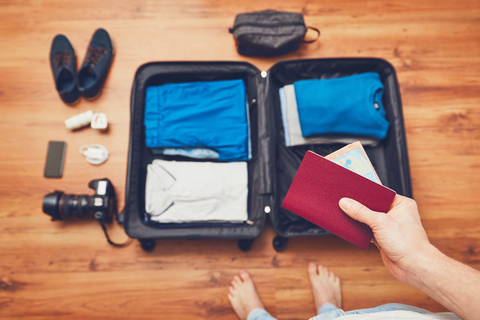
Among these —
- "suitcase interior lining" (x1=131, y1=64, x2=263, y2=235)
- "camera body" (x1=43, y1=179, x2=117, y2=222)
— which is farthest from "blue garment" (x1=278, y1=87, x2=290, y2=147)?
"camera body" (x1=43, y1=179, x2=117, y2=222)

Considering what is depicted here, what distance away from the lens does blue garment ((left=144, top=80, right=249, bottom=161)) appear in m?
0.91

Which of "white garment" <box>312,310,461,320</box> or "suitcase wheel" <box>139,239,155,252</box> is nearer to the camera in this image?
"white garment" <box>312,310,461,320</box>

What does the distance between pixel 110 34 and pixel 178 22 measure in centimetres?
30

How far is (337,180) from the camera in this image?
2.16 ft

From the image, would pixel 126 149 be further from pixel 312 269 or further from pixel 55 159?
pixel 312 269

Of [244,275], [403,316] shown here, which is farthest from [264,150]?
[403,316]

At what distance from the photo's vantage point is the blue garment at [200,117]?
909 millimetres

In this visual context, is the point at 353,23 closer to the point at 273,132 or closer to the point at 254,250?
the point at 273,132

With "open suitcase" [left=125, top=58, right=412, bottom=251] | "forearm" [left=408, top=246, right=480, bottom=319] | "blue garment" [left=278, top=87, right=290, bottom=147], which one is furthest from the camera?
"blue garment" [left=278, top=87, right=290, bottom=147]

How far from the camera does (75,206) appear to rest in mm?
916

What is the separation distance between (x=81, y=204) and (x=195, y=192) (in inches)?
16.2

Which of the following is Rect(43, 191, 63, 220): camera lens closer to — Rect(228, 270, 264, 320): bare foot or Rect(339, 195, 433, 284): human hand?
Rect(228, 270, 264, 320): bare foot

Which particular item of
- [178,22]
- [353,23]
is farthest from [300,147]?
[178,22]

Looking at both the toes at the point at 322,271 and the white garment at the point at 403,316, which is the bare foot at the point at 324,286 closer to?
the toes at the point at 322,271
